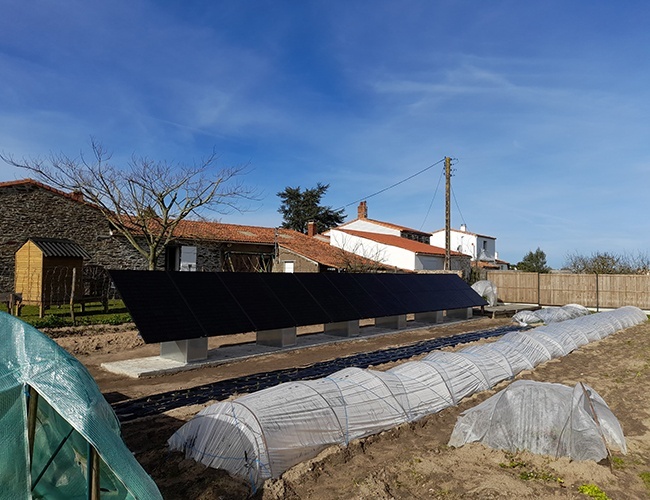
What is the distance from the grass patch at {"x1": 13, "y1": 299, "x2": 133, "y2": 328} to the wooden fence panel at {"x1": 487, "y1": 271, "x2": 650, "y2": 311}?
2334 centimetres

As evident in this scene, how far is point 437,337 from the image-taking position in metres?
16.8

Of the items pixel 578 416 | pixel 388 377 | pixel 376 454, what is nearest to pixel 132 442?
pixel 376 454

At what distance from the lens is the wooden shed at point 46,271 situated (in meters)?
18.6

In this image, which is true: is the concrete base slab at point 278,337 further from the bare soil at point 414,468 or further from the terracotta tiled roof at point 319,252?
the terracotta tiled roof at point 319,252

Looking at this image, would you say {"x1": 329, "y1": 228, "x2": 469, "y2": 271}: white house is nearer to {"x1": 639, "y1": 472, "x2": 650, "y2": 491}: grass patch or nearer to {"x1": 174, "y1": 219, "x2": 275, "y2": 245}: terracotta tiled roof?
{"x1": 174, "y1": 219, "x2": 275, "y2": 245}: terracotta tiled roof

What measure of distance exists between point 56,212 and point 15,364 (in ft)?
74.3

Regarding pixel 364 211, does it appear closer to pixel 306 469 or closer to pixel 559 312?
pixel 559 312

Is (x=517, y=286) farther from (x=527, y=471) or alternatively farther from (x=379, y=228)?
(x=527, y=471)

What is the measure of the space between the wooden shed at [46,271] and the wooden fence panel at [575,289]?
24889 millimetres

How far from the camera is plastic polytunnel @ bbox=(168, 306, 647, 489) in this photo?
18.5 feet

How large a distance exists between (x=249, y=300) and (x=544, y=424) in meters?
8.29

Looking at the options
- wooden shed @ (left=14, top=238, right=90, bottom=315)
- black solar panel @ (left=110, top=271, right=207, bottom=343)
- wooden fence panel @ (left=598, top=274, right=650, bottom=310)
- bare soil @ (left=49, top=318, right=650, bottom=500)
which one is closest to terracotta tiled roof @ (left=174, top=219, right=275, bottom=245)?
wooden shed @ (left=14, top=238, right=90, bottom=315)

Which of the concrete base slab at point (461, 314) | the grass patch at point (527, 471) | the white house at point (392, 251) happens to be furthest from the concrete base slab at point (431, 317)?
the white house at point (392, 251)

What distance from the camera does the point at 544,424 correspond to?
6.57 meters
